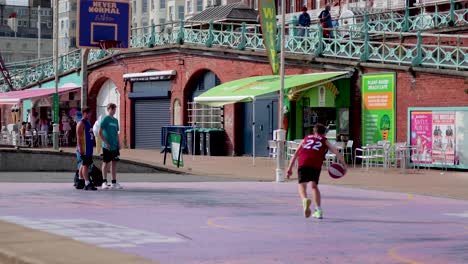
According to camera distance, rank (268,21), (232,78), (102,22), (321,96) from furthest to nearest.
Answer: (232,78)
(102,22)
(321,96)
(268,21)

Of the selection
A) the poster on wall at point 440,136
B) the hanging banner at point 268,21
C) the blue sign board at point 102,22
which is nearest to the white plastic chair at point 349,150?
the poster on wall at point 440,136

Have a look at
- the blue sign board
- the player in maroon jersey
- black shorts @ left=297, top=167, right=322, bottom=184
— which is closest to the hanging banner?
the blue sign board

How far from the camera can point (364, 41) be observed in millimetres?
34844

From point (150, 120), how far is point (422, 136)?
2000 cm

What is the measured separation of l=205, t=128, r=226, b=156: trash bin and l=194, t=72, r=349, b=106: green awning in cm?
518

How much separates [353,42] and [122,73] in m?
17.8

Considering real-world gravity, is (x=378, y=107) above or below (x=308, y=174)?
above

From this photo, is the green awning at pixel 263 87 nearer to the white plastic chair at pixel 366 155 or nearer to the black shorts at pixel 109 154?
the white plastic chair at pixel 366 155

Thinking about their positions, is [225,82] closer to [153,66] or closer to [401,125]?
[153,66]

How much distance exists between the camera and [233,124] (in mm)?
42750

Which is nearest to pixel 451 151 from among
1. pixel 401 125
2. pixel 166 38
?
pixel 401 125

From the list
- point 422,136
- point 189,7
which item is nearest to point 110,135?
point 422,136

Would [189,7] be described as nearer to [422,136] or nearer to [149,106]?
[149,106]

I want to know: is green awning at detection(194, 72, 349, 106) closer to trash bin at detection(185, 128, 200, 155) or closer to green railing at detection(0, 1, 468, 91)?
green railing at detection(0, 1, 468, 91)
